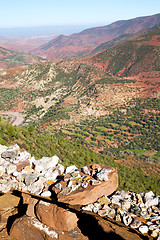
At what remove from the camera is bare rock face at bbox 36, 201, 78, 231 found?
9.58 metres

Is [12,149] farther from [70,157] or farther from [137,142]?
[137,142]

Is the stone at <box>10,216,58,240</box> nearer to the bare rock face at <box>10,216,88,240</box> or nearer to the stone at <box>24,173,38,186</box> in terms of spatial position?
the bare rock face at <box>10,216,88,240</box>

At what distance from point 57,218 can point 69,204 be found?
221 cm

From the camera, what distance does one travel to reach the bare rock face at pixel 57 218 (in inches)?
377

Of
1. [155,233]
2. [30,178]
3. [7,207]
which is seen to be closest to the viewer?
[155,233]

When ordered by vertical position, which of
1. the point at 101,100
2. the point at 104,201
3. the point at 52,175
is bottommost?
the point at 101,100

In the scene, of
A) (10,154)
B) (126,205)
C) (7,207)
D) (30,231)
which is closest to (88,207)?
(126,205)

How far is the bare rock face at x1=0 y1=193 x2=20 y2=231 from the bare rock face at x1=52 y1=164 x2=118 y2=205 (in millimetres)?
2704

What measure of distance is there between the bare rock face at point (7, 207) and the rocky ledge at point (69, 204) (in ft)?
0.18

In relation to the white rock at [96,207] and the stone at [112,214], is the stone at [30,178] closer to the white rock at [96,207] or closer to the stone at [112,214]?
the white rock at [96,207]

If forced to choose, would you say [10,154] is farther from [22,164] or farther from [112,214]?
[112,214]

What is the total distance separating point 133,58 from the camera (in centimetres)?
18338

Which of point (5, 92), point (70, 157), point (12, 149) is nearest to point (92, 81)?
point (5, 92)

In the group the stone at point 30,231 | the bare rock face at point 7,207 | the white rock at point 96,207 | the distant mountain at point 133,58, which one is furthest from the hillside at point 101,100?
the stone at point 30,231
